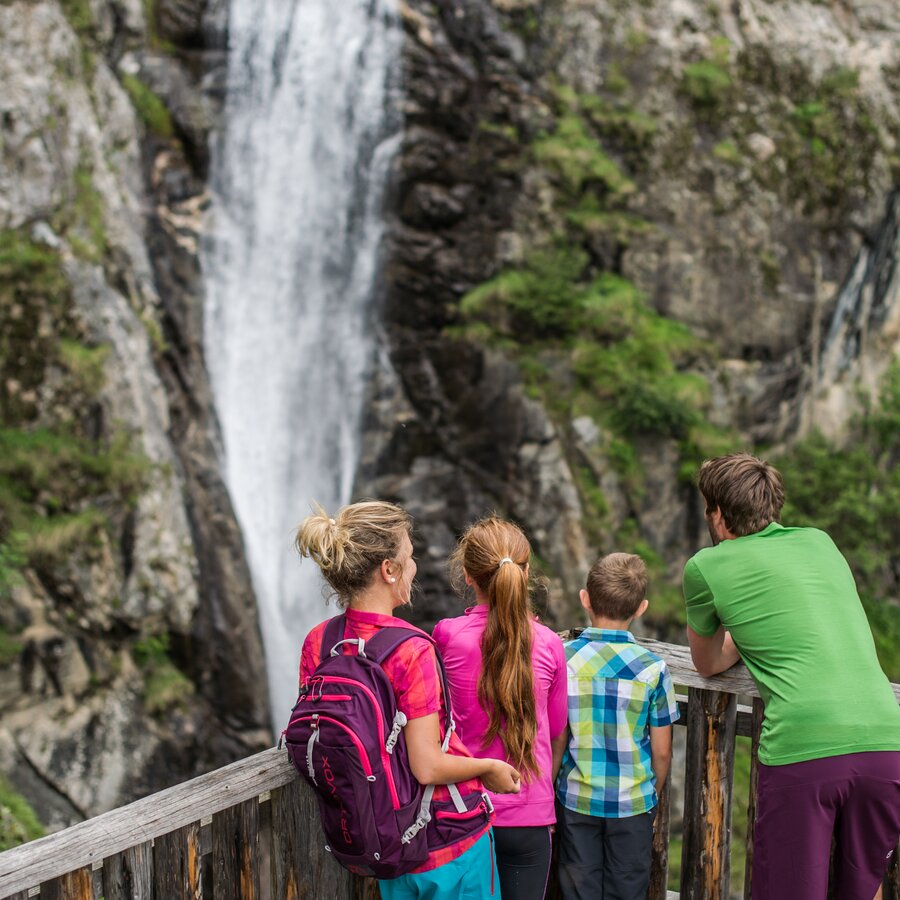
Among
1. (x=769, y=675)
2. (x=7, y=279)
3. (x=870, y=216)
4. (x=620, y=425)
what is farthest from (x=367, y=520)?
(x=870, y=216)

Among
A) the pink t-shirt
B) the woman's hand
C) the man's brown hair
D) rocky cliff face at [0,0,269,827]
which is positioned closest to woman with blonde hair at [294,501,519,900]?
the woman's hand

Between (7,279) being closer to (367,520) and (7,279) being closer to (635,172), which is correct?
(367,520)

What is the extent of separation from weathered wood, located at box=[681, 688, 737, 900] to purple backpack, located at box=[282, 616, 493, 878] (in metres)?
1.08

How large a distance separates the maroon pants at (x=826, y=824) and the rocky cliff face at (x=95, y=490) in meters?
7.54

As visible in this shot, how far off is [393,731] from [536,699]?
0.58 meters

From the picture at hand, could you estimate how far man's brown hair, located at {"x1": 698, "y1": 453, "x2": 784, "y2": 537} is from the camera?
2809 mm

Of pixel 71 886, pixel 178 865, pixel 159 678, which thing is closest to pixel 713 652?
pixel 178 865

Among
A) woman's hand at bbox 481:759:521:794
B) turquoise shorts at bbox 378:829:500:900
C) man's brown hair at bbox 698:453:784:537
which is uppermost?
man's brown hair at bbox 698:453:784:537

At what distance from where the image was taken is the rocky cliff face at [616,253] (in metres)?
13.4

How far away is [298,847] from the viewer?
2.85 metres

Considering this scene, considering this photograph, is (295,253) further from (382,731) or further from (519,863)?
(382,731)

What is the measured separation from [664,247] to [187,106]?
8.29 m

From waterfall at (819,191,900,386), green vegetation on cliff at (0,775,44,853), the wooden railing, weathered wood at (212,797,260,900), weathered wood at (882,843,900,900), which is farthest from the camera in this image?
waterfall at (819,191,900,386)

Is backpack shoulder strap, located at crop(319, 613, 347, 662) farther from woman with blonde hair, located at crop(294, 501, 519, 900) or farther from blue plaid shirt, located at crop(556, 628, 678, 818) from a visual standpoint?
blue plaid shirt, located at crop(556, 628, 678, 818)
